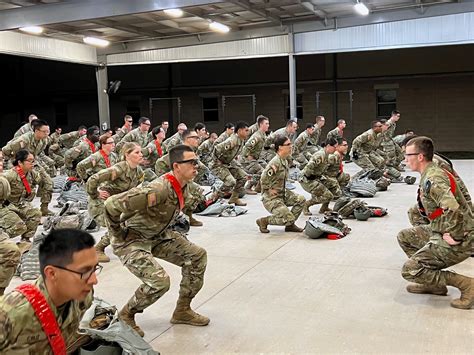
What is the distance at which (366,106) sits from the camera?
73.3 ft

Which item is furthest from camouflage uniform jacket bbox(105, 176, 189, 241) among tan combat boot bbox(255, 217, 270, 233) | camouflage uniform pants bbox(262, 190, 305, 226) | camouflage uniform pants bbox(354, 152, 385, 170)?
camouflage uniform pants bbox(354, 152, 385, 170)

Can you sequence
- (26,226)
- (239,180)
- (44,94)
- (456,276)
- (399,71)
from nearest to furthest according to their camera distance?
(456,276), (26,226), (239,180), (399,71), (44,94)

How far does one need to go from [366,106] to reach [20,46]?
13777mm

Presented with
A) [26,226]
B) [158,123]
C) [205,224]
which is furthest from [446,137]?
[26,226]

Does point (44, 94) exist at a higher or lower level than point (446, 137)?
higher

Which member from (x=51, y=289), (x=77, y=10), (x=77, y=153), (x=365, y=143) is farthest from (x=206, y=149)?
(x=51, y=289)

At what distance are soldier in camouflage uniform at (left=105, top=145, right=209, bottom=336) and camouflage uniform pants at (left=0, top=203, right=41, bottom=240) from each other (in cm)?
282

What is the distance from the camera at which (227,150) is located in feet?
33.8

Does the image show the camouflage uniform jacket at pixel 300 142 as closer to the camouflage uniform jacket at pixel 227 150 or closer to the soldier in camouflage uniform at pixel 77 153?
the camouflage uniform jacket at pixel 227 150

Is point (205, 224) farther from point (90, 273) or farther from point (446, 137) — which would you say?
point (446, 137)

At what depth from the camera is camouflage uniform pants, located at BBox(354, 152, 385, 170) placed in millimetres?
12008

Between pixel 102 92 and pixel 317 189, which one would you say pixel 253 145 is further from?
pixel 102 92

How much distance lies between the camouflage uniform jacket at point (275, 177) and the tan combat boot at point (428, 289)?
2.92m

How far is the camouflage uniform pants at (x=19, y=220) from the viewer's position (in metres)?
6.48
